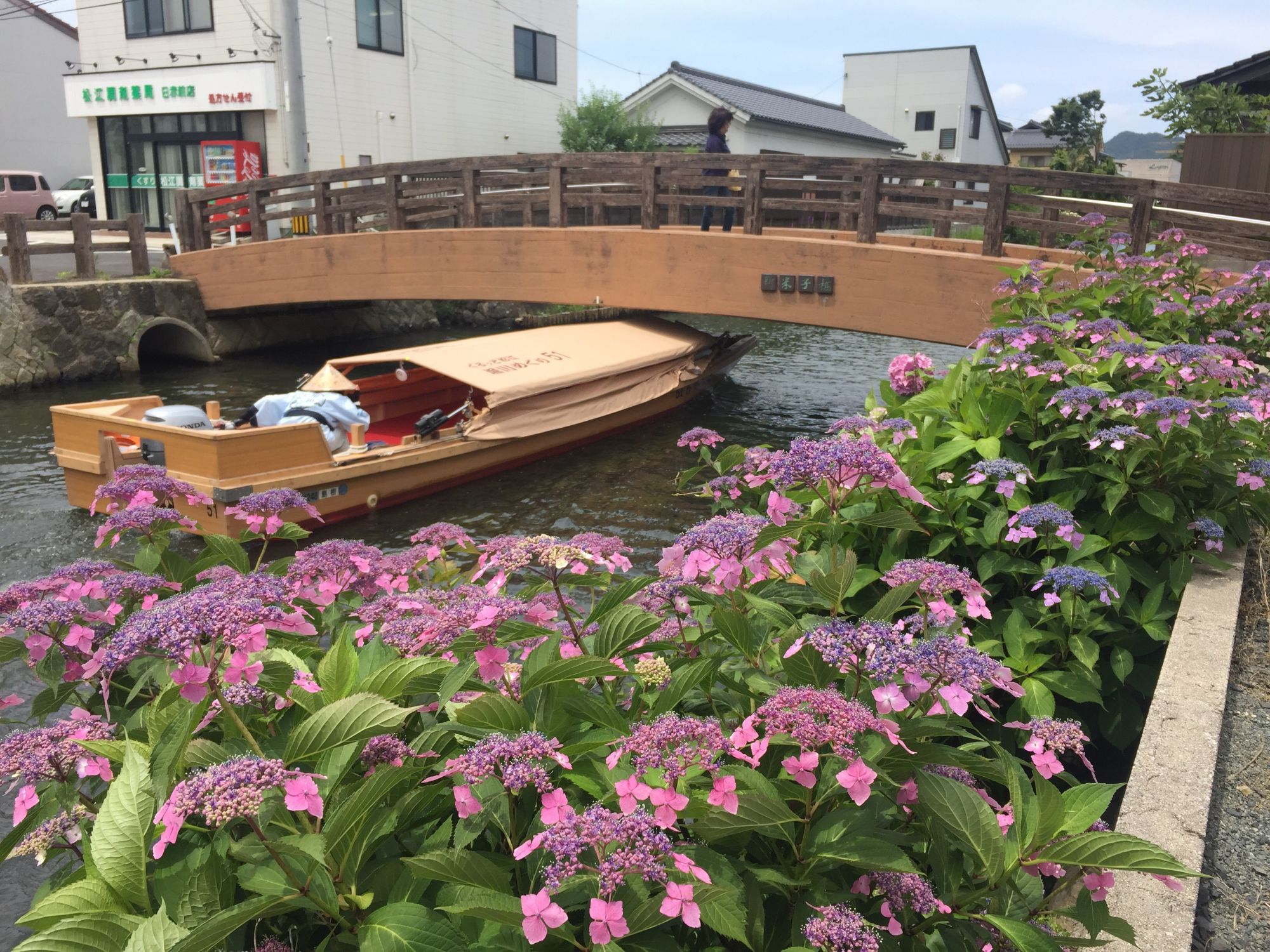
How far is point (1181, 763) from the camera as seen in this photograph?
2527mm

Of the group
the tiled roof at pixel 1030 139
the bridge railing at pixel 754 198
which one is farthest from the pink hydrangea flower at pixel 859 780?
the tiled roof at pixel 1030 139

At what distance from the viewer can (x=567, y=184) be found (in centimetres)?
1477

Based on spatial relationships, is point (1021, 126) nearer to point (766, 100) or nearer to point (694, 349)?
point (766, 100)

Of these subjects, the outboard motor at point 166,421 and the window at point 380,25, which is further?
the window at point 380,25

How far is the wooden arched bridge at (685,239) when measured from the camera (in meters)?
10.7

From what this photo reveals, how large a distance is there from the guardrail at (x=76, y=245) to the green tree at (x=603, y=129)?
14168 mm

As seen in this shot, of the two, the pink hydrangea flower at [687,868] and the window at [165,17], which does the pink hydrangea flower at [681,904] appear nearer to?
the pink hydrangea flower at [687,868]

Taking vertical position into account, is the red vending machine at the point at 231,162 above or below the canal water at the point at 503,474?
above

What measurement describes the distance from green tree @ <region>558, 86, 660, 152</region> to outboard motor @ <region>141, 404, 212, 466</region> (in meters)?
21.6

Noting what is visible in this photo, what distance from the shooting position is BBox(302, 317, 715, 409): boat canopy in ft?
36.1

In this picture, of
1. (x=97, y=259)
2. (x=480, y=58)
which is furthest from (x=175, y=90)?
(x=480, y=58)

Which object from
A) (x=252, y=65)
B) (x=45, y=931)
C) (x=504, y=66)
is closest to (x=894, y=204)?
(x=45, y=931)

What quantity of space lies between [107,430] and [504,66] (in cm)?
2370

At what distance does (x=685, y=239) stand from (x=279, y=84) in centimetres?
1525
